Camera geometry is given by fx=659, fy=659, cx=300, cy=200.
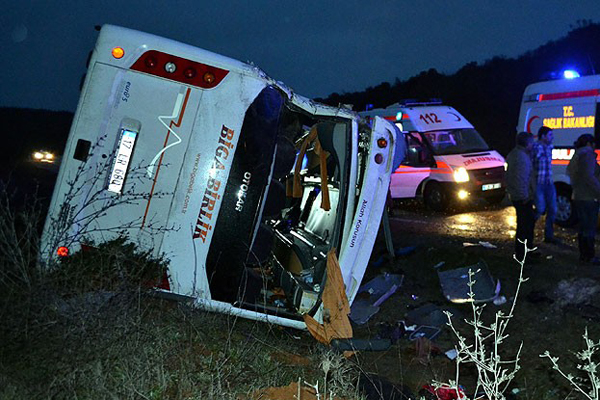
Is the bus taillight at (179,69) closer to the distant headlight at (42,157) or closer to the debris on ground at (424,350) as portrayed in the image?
the debris on ground at (424,350)

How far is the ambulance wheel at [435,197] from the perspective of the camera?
1314 cm

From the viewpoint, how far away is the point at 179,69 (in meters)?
4.90

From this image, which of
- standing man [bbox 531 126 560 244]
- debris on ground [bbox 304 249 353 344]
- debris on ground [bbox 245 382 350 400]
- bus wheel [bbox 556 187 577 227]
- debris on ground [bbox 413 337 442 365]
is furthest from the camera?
bus wheel [bbox 556 187 577 227]

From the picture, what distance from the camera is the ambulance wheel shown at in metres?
13.1

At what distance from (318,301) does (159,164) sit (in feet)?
5.48

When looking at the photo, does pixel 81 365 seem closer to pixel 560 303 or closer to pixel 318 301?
pixel 318 301

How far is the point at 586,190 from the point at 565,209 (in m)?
3.17

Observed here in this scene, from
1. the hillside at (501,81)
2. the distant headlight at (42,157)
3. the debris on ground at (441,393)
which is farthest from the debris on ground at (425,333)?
the distant headlight at (42,157)

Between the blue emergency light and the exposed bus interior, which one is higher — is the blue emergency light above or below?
above

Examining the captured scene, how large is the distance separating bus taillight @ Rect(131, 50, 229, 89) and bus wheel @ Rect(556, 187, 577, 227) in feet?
24.9

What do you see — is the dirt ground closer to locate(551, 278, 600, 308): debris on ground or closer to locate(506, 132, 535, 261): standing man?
locate(551, 278, 600, 308): debris on ground

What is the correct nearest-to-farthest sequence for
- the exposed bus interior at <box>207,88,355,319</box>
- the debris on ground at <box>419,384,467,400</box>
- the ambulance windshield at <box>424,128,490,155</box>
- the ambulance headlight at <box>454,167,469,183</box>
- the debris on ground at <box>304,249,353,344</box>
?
the debris on ground at <box>419,384,467,400</box> < the exposed bus interior at <box>207,88,355,319</box> < the debris on ground at <box>304,249,353,344</box> < the ambulance headlight at <box>454,167,469,183</box> < the ambulance windshield at <box>424,128,490,155</box>

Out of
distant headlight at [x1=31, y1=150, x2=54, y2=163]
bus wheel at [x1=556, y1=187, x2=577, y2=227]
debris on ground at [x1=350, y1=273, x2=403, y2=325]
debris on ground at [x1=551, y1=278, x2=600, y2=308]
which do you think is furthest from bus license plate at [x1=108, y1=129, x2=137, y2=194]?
distant headlight at [x1=31, y1=150, x2=54, y2=163]

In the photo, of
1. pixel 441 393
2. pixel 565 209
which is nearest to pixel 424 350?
pixel 441 393
